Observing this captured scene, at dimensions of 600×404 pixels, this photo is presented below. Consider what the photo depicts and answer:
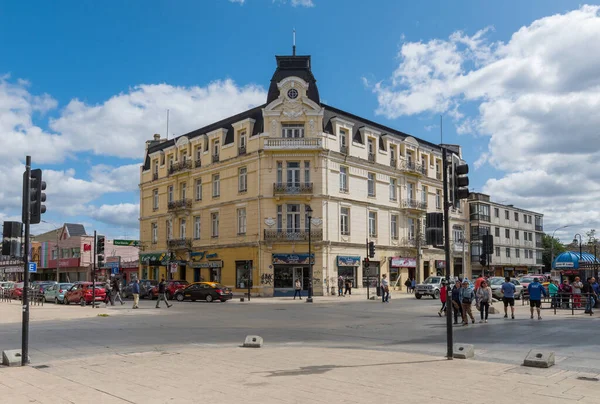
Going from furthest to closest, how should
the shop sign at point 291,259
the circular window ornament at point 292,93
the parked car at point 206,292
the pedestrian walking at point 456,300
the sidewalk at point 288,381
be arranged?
the circular window ornament at point 292,93
the shop sign at point 291,259
the parked car at point 206,292
the pedestrian walking at point 456,300
the sidewalk at point 288,381

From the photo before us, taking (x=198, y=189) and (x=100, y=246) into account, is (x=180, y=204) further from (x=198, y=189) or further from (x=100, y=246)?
(x=100, y=246)


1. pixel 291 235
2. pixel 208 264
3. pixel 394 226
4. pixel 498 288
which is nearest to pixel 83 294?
pixel 208 264

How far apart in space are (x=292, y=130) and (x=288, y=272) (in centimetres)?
Result: 1119

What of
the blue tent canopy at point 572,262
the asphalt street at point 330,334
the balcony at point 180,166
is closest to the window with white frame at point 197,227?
the balcony at point 180,166

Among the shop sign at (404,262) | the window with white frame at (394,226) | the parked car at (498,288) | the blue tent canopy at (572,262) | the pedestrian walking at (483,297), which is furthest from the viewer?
the window with white frame at (394,226)

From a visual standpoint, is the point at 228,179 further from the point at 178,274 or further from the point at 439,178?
the point at 439,178

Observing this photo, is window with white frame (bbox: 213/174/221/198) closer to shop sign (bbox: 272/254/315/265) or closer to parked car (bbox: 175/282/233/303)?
shop sign (bbox: 272/254/315/265)

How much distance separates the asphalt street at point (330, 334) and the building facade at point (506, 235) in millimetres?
45507

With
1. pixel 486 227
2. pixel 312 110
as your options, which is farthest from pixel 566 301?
pixel 486 227

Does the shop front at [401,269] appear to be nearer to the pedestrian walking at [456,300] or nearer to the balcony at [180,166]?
the balcony at [180,166]

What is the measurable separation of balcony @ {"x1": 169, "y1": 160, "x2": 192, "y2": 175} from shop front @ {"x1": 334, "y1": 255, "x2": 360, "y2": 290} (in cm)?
1699

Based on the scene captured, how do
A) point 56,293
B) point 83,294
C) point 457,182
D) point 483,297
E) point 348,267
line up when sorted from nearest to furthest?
point 457,182, point 483,297, point 83,294, point 56,293, point 348,267

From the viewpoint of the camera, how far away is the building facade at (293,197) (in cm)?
4372

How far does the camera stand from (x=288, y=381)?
886cm
